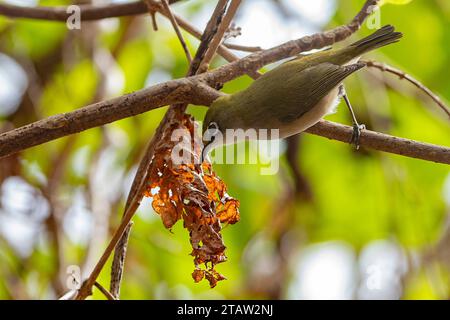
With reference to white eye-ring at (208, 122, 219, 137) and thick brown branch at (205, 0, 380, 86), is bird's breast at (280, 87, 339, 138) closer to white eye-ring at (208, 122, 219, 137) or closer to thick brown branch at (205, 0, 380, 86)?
white eye-ring at (208, 122, 219, 137)

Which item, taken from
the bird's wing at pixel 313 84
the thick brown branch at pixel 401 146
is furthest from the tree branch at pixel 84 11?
the thick brown branch at pixel 401 146

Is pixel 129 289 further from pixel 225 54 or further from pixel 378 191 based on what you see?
pixel 225 54

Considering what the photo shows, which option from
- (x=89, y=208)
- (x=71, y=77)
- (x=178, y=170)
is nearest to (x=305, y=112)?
(x=178, y=170)

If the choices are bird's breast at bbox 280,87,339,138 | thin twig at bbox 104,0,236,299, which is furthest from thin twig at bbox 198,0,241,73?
bird's breast at bbox 280,87,339,138

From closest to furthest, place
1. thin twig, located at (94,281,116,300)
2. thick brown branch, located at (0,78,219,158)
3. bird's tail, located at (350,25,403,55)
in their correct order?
thick brown branch, located at (0,78,219,158)
thin twig, located at (94,281,116,300)
bird's tail, located at (350,25,403,55)
